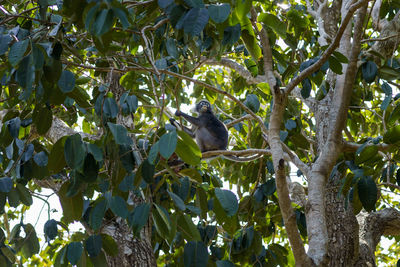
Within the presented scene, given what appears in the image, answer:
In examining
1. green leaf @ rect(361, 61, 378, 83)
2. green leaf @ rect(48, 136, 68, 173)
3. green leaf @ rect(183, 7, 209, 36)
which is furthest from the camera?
green leaf @ rect(361, 61, 378, 83)

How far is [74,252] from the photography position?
288 centimetres

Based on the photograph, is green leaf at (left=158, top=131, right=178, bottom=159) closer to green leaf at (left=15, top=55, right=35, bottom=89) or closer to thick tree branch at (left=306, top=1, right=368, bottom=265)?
green leaf at (left=15, top=55, right=35, bottom=89)

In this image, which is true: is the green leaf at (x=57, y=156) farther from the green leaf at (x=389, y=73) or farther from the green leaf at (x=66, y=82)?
the green leaf at (x=389, y=73)

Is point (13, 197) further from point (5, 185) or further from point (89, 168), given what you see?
point (89, 168)

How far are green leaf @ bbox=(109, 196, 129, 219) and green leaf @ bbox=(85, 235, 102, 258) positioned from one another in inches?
13.2

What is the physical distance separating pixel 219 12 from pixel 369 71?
1.93 m

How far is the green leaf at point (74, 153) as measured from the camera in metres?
2.65

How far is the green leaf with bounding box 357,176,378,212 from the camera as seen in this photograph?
3285mm

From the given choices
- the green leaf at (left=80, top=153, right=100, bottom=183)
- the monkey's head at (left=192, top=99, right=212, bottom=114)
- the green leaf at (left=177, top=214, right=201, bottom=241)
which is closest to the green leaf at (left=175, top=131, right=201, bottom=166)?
the green leaf at (left=177, top=214, right=201, bottom=241)

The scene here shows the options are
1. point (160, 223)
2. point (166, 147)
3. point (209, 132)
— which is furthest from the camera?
point (209, 132)

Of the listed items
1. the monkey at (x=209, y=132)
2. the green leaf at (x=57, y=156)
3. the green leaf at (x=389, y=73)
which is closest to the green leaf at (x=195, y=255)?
the green leaf at (x=57, y=156)

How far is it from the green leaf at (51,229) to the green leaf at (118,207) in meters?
0.93

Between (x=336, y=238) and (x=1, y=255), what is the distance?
2828mm

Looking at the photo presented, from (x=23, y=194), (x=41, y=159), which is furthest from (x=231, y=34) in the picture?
(x=23, y=194)
